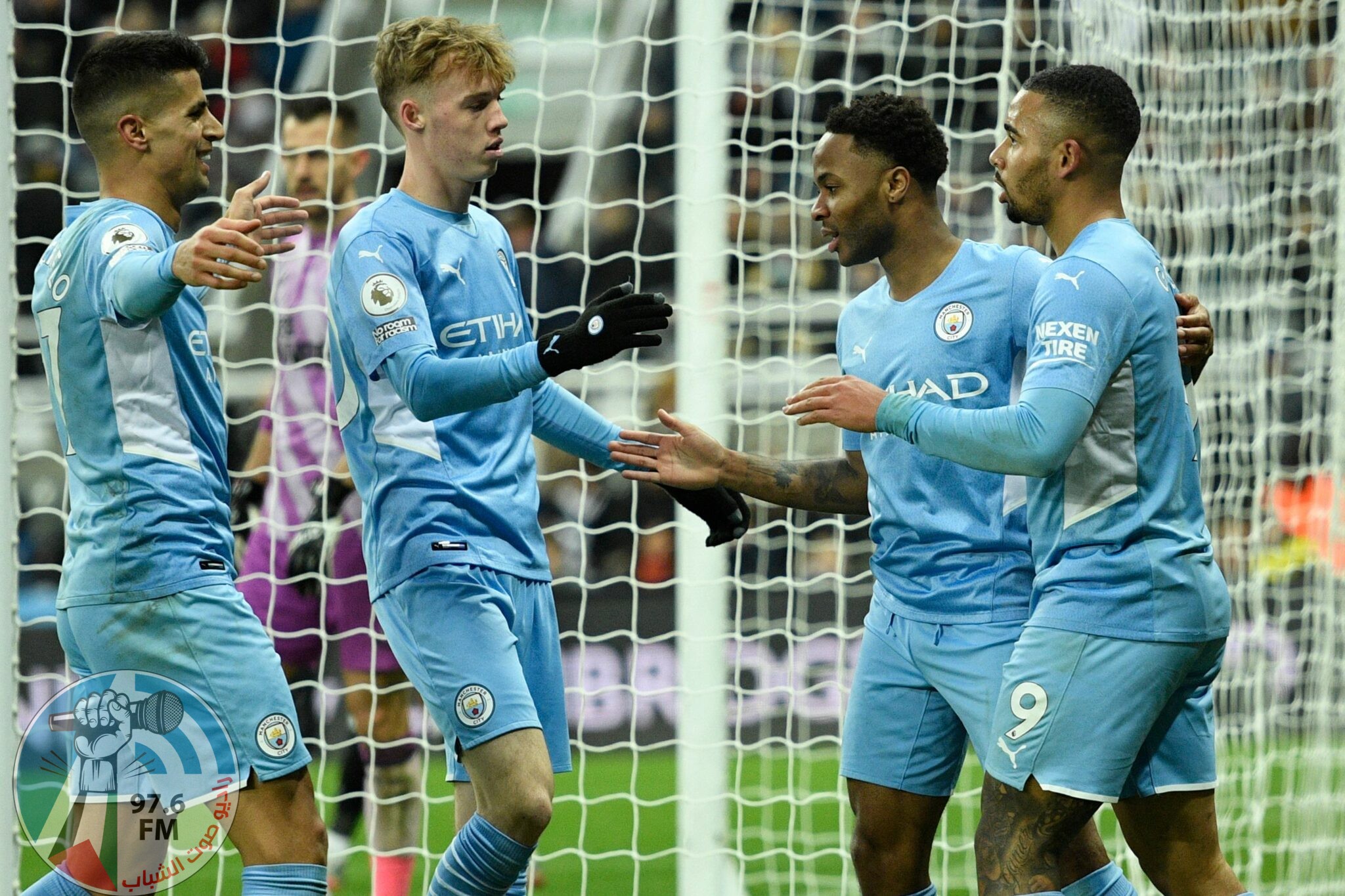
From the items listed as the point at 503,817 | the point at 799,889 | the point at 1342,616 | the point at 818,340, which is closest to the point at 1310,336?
the point at 1342,616

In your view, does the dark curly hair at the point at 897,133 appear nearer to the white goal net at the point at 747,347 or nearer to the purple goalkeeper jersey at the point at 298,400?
the white goal net at the point at 747,347

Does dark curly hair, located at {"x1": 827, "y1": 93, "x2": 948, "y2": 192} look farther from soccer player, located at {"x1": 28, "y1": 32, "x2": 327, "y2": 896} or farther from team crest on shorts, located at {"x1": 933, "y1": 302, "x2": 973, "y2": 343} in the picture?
soccer player, located at {"x1": 28, "y1": 32, "x2": 327, "y2": 896}

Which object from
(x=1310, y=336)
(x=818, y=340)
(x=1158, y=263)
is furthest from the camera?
(x=818, y=340)

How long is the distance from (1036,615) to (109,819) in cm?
199

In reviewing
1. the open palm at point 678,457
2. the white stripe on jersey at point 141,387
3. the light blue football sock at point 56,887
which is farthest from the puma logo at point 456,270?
the light blue football sock at point 56,887

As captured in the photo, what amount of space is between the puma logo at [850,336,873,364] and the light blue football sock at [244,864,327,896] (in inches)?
61.6

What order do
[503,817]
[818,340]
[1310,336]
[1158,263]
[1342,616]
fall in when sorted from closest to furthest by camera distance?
[1158,263] → [503,817] → [1342,616] → [1310,336] → [818,340]

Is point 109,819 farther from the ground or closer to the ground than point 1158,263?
closer to the ground

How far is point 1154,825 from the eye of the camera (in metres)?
2.98

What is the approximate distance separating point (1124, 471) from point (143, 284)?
6.17 feet

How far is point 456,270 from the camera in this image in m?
3.24

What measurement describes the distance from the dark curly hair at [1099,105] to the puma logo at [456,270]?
1258 mm

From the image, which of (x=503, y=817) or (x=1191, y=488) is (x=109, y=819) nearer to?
(x=503, y=817)

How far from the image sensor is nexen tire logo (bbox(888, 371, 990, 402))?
3.15m
